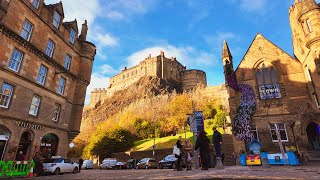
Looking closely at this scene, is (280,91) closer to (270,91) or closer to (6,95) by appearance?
(270,91)

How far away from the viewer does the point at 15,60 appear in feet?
59.6

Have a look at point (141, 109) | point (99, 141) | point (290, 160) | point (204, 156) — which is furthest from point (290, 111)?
point (141, 109)

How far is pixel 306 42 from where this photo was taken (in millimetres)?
21578

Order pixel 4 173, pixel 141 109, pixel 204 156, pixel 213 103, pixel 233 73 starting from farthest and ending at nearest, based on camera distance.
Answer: pixel 141 109
pixel 213 103
pixel 233 73
pixel 4 173
pixel 204 156

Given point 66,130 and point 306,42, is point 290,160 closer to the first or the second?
point 306,42

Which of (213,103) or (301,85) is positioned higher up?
(213,103)

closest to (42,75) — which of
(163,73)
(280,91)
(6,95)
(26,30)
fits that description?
(26,30)

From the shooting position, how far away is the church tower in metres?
20.7

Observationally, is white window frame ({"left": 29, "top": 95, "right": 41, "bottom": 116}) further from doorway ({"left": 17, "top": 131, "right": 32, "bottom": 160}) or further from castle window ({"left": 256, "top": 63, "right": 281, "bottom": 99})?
castle window ({"left": 256, "top": 63, "right": 281, "bottom": 99})

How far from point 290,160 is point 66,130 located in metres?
23.0

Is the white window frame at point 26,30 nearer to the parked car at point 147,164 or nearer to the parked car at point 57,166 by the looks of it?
the parked car at point 57,166

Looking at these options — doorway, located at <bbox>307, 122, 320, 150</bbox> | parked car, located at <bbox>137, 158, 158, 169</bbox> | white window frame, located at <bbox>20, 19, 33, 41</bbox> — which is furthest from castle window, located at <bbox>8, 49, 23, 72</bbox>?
doorway, located at <bbox>307, 122, 320, 150</bbox>

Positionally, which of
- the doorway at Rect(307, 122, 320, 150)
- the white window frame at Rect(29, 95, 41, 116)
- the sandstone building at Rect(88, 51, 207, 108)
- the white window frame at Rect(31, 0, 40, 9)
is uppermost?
the sandstone building at Rect(88, 51, 207, 108)

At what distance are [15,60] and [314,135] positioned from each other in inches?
Result: 1157
